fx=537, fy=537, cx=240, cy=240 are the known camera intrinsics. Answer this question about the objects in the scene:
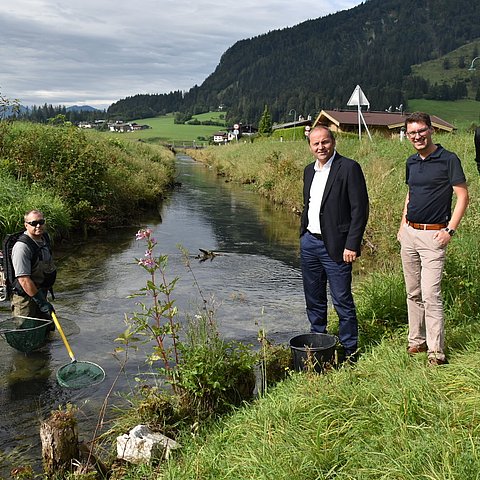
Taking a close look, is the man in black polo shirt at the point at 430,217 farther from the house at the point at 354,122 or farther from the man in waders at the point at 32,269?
the house at the point at 354,122

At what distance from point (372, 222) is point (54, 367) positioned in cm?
795

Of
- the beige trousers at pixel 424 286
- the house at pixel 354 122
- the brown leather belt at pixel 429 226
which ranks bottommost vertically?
the beige trousers at pixel 424 286

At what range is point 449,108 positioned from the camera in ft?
378

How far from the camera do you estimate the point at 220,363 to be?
16.3ft

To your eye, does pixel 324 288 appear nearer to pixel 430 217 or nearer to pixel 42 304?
pixel 430 217

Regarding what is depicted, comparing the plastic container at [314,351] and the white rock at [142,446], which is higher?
the plastic container at [314,351]

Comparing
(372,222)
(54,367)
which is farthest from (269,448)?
(372,222)

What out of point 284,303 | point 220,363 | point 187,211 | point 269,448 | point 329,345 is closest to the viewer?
point 269,448

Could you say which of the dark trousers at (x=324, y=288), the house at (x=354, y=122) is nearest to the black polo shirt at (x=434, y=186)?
the dark trousers at (x=324, y=288)

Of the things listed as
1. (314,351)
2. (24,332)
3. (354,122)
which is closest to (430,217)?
(314,351)

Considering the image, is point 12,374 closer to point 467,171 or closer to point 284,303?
point 284,303

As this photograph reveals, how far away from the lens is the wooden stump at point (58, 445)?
4.09 m

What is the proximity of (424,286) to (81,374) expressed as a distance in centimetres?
358

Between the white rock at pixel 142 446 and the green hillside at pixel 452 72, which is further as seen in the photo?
the green hillside at pixel 452 72
